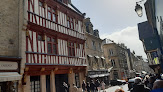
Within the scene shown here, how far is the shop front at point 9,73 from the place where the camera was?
747cm

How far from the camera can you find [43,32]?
10.8 meters

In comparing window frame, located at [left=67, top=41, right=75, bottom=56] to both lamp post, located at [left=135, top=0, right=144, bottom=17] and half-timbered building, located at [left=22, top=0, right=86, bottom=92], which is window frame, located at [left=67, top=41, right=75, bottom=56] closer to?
half-timbered building, located at [left=22, top=0, right=86, bottom=92]

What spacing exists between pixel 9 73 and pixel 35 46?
9.40 feet

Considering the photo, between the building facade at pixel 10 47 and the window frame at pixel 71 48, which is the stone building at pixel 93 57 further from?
the building facade at pixel 10 47

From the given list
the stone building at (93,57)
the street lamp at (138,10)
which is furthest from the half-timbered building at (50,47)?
the street lamp at (138,10)

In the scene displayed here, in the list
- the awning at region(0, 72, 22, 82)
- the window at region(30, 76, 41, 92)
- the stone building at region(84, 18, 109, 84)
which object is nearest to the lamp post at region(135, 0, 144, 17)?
the awning at region(0, 72, 22, 82)

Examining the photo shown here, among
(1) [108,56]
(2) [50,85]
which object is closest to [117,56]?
(1) [108,56]

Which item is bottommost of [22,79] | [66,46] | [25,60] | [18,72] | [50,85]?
[50,85]

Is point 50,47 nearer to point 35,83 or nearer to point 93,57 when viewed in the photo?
point 35,83

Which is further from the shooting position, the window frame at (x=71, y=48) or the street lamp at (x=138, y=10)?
the window frame at (x=71, y=48)

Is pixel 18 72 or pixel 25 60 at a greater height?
pixel 25 60

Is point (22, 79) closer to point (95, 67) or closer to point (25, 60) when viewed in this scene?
point (25, 60)

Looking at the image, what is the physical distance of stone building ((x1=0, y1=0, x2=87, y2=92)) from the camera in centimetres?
836

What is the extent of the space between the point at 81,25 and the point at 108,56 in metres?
18.6
